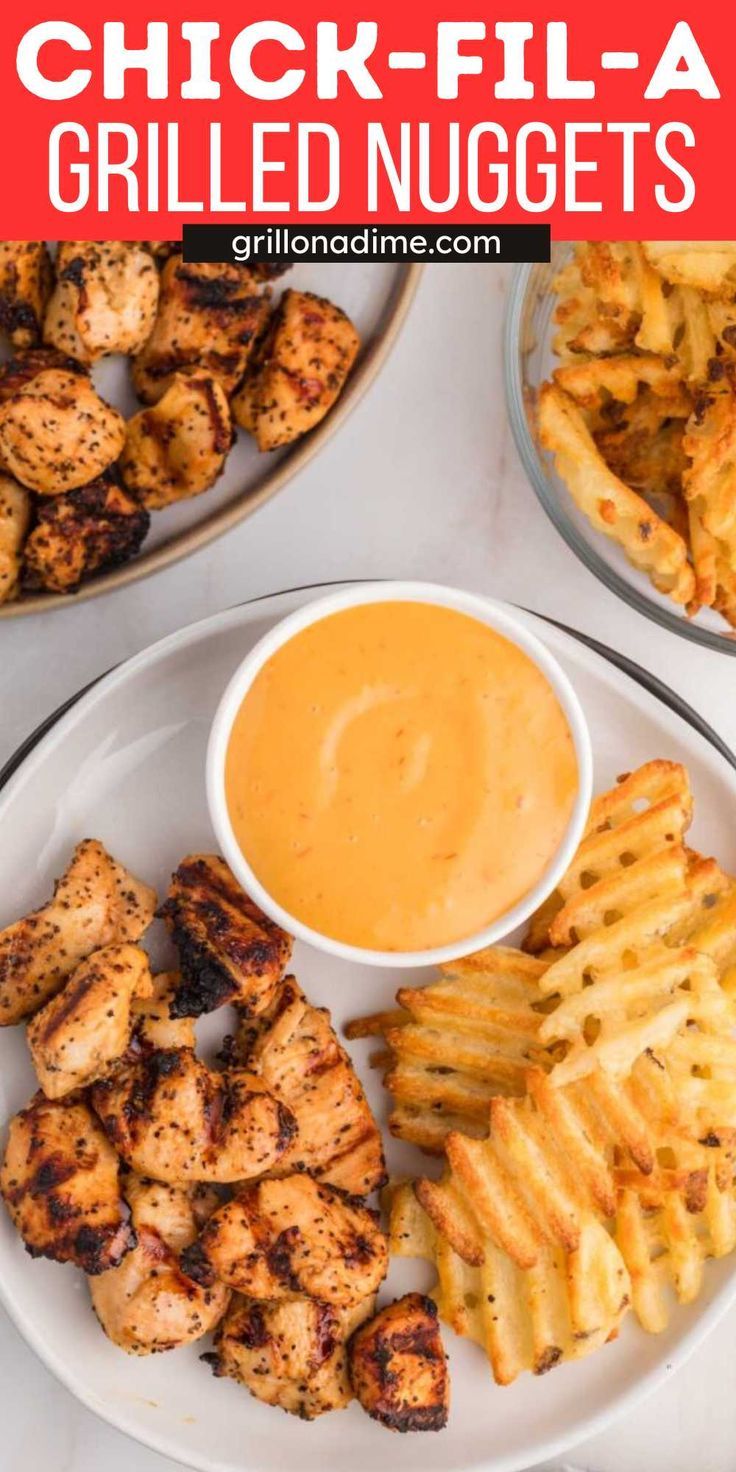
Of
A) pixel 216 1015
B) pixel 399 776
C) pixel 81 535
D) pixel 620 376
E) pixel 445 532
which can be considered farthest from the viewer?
pixel 445 532

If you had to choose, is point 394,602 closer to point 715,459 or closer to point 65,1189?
point 715,459

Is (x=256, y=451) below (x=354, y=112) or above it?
below

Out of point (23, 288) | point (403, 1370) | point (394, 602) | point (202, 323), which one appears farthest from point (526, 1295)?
point (23, 288)

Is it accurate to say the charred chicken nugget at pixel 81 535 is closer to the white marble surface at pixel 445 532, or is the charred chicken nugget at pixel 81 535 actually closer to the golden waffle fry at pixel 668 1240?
the white marble surface at pixel 445 532

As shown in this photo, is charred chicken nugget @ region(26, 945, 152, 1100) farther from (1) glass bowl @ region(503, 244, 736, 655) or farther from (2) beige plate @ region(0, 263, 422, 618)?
(1) glass bowl @ region(503, 244, 736, 655)

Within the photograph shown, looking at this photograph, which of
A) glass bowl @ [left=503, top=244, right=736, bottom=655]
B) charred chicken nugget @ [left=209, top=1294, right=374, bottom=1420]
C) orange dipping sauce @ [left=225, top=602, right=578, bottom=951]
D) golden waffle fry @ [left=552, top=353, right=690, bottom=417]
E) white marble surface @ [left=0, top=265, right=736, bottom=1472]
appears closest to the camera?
orange dipping sauce @ [left=225, top=602, right=578, bottom=951]

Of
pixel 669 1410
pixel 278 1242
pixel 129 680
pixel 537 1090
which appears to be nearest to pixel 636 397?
pixel 129 680

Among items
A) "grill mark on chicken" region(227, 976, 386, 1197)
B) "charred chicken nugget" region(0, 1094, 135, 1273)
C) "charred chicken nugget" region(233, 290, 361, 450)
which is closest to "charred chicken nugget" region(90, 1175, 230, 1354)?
"charred chicken nugget" region(0, 1094, 135, 1273)
